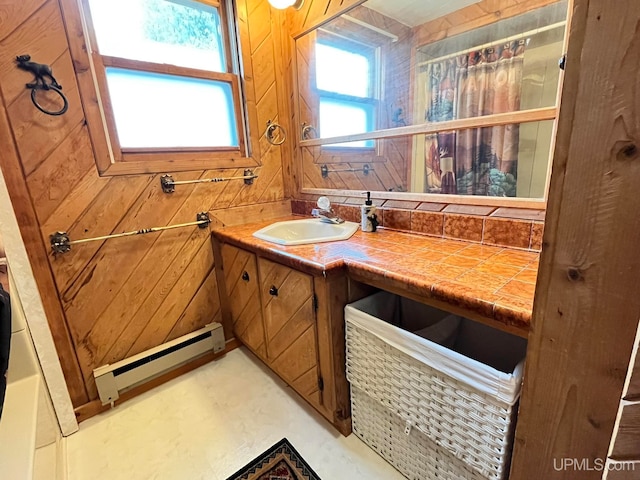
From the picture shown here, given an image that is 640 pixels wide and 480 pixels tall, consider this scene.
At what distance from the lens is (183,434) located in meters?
1.41

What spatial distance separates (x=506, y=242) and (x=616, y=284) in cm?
91

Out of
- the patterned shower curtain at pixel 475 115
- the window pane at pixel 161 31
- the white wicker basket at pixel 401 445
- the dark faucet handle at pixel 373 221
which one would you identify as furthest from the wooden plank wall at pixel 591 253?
the window pane at pixel 161 31

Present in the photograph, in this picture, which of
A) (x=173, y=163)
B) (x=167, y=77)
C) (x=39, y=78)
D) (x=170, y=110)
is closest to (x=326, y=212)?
(x=173, y=163)

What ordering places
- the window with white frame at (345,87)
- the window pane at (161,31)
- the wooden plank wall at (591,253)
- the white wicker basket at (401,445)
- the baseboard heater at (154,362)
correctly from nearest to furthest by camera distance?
the wooden plank wall at (591,253) → the white wicker basket at (401,445) → the window pane at (161,31) → the baseboard heater at (154,362) → the window with white frame at (345,87)

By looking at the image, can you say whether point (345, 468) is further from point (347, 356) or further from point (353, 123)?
point (353, 123)

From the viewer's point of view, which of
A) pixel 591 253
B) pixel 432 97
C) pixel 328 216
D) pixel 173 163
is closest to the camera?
pixel 591 253

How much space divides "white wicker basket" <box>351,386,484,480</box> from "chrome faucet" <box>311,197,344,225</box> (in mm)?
932

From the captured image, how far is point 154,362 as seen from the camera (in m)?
1.68

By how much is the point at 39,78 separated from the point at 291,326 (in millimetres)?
1503

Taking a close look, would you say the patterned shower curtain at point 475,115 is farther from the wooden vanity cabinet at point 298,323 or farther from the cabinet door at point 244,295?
the cabinet door at point 244,295

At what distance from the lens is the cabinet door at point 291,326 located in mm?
1296

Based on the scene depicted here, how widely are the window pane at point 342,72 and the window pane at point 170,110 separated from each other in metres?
0.61

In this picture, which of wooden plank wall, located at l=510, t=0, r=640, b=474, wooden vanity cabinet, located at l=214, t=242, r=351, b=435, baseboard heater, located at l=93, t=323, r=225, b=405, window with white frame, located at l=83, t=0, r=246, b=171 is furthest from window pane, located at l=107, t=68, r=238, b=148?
wooden plank wall, located at l=510, t=0, r=640, b=474

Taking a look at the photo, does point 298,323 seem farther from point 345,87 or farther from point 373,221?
point 345,87
